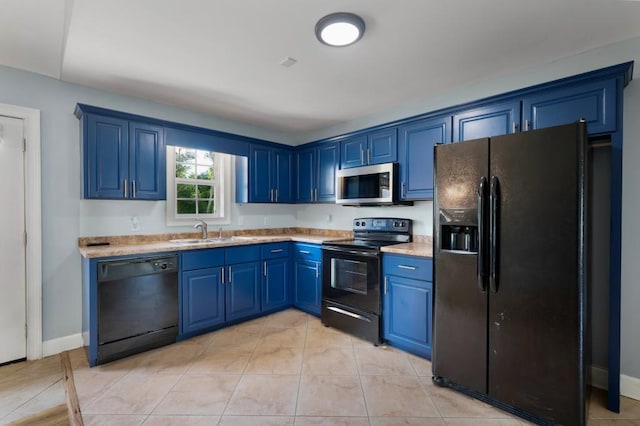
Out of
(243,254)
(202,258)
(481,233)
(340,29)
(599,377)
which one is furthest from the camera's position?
(243,254)

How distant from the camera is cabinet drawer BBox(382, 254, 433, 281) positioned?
2525 mm

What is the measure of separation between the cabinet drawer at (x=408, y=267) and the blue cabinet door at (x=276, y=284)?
141 centimetres

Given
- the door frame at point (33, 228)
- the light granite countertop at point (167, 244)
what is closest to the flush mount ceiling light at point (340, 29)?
the light granite countertop at point (167, 244)

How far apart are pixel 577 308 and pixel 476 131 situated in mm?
1513

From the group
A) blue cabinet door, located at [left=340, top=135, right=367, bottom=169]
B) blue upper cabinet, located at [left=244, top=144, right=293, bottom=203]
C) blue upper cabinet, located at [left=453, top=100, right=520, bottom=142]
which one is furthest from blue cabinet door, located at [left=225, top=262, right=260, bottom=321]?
blue upper cabinet, located at [left=453, top=100, right=520, bottom=142]

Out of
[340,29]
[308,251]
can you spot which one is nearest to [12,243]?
[308,251]

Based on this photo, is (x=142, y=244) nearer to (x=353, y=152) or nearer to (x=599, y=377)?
(x=353, y=152)

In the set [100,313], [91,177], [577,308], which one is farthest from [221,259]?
[577,308]

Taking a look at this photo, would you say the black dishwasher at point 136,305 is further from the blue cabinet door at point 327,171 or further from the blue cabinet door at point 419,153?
the blue cabinet door at point 419,153

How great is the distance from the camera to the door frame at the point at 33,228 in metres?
2.54

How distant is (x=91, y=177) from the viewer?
2.67 meters

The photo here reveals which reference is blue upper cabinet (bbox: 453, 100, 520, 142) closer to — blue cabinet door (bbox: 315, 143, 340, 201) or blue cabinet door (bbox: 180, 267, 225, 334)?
blue cabinet door (bbox: 315, 143, 340, 201)

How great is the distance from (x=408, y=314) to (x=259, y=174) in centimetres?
244

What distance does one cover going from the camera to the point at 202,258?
3.02 m
